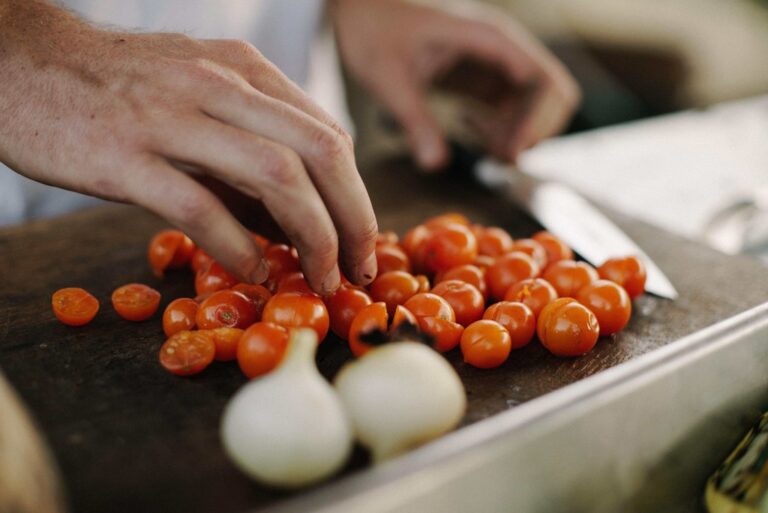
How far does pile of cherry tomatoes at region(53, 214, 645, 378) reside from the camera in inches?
31.9

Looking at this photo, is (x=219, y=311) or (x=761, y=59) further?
(x=761, y=59)

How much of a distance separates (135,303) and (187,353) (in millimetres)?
181

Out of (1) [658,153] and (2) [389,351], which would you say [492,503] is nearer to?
(2) [389,351]

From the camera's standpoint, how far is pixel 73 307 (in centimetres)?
91

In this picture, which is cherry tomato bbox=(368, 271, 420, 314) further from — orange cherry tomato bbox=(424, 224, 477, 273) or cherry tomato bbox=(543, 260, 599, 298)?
cherry tomato bbox=(543, 260, 599, 298)

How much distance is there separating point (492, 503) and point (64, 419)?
1.55 feet

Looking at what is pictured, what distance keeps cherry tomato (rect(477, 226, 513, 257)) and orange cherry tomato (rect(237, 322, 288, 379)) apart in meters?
→ 0.48

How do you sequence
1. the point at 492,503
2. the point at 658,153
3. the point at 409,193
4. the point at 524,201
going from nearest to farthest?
the point at 492,503 < the point at 524,201 < the point at 409,193 < the point at 658,153

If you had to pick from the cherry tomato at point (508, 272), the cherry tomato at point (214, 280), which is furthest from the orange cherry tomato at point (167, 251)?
the cherry tomato at point (508, 272)

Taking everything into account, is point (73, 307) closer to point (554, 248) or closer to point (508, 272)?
point (508, 272)

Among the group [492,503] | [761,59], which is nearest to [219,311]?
[492,503]

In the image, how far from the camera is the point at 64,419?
0.73 metres

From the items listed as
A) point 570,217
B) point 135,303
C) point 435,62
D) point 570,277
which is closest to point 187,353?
point 135,303

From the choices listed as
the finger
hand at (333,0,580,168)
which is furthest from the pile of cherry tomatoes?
hand at (333,0,580,168)
